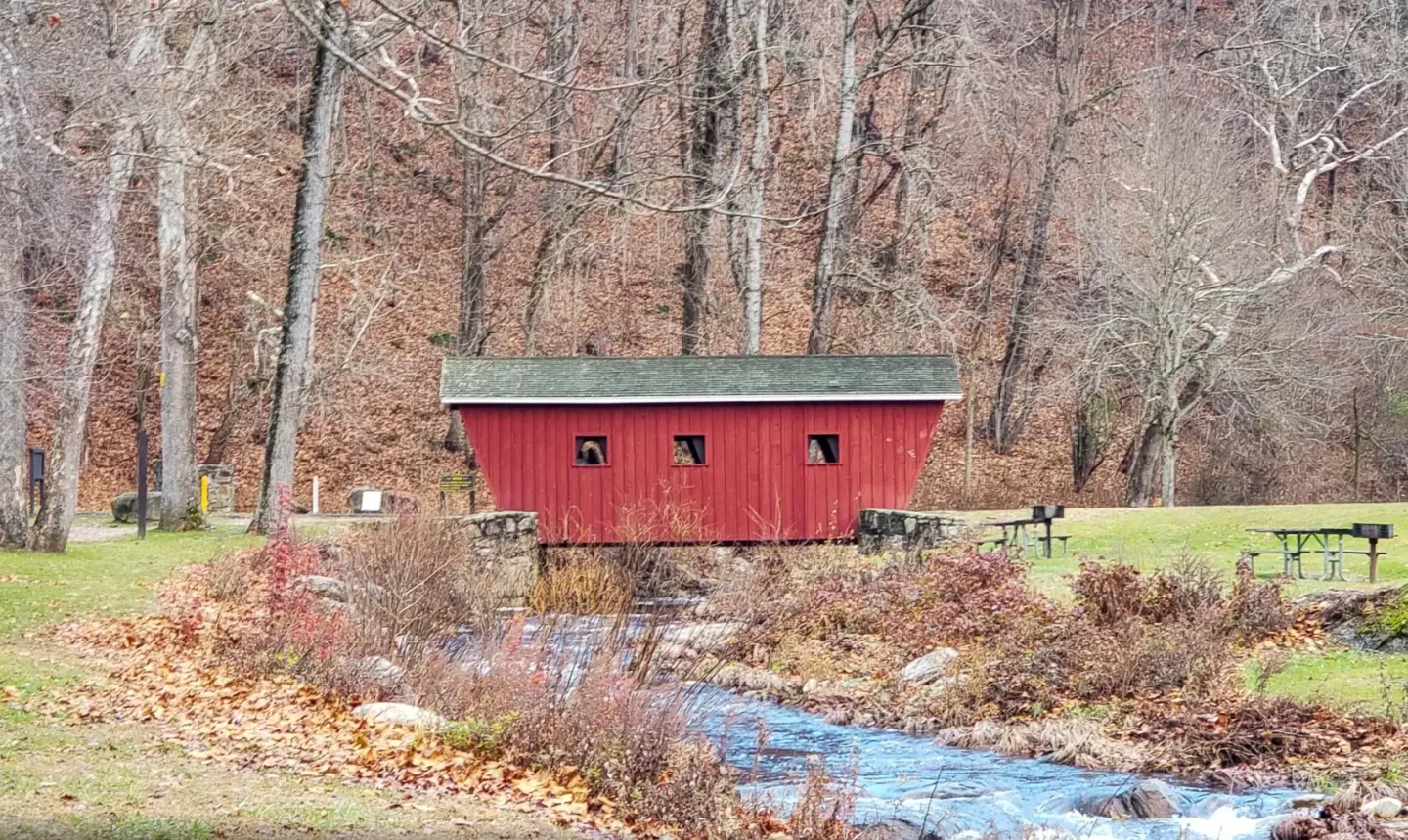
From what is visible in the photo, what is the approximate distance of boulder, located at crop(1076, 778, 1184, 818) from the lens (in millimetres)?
9727

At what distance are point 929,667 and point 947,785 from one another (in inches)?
129

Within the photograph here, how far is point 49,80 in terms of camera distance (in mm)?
14258

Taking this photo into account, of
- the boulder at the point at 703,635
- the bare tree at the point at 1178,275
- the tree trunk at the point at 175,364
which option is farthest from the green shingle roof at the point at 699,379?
the bare tree at the point at 1178,275

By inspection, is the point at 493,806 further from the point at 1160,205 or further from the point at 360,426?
the point at 360,426

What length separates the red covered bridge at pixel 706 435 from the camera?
69.3ft

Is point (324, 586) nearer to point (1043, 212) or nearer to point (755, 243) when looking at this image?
point (755, 243)

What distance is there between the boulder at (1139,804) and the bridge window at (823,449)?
11575 millimetres

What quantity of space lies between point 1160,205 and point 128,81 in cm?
1673

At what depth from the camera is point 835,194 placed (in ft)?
85.1

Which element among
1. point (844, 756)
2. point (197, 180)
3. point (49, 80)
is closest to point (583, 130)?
point (197, 180)

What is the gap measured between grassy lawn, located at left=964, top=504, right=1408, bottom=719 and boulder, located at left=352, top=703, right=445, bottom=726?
20.7 feet

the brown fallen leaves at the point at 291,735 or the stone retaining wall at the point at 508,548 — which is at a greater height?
the stone retaining wall at the point at 508,548

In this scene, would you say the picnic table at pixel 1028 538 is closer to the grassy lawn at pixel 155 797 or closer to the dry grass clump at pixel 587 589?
the dry grass clump at pixel 587 589

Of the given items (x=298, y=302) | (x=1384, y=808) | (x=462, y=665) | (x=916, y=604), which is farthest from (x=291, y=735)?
(x=298, y=302)
